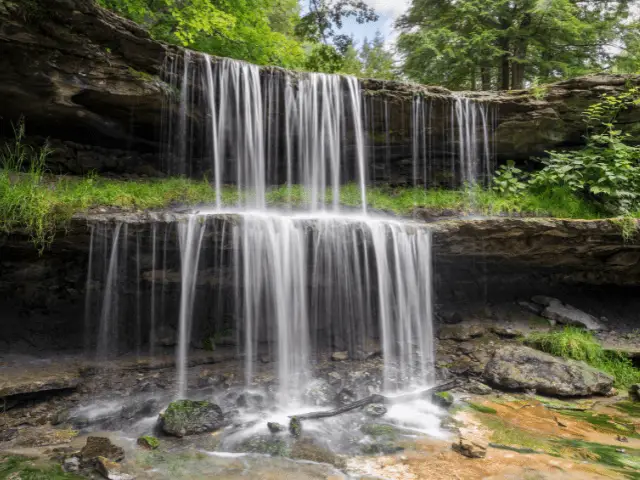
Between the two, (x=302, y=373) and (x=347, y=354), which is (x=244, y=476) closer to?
(x=302, y=373)

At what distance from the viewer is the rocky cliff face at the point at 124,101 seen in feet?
21.7

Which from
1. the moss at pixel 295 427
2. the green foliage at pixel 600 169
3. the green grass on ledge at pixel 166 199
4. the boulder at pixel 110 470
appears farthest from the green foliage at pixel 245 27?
the boulder at pixel 110 470

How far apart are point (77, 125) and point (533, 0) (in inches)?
513

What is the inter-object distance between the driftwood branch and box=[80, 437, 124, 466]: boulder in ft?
6.75

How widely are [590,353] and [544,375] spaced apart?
143 centimetres

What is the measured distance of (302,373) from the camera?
6566 millimetres

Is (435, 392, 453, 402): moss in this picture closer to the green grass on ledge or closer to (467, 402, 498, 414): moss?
(467, 402, 498, 414): moss

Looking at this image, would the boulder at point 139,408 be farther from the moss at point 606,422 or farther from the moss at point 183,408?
the moss at point 606,422

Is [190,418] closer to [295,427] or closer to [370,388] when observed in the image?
[295,427]

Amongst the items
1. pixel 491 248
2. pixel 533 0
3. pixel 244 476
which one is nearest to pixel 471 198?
pixel 491 248

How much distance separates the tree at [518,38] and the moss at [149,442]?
41.6 ft

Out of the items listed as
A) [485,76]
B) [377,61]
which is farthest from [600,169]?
[377,61]

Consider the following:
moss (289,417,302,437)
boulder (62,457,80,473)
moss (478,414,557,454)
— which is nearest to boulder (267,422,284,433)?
moss (289,417,302,437)

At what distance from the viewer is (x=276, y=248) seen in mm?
6586
